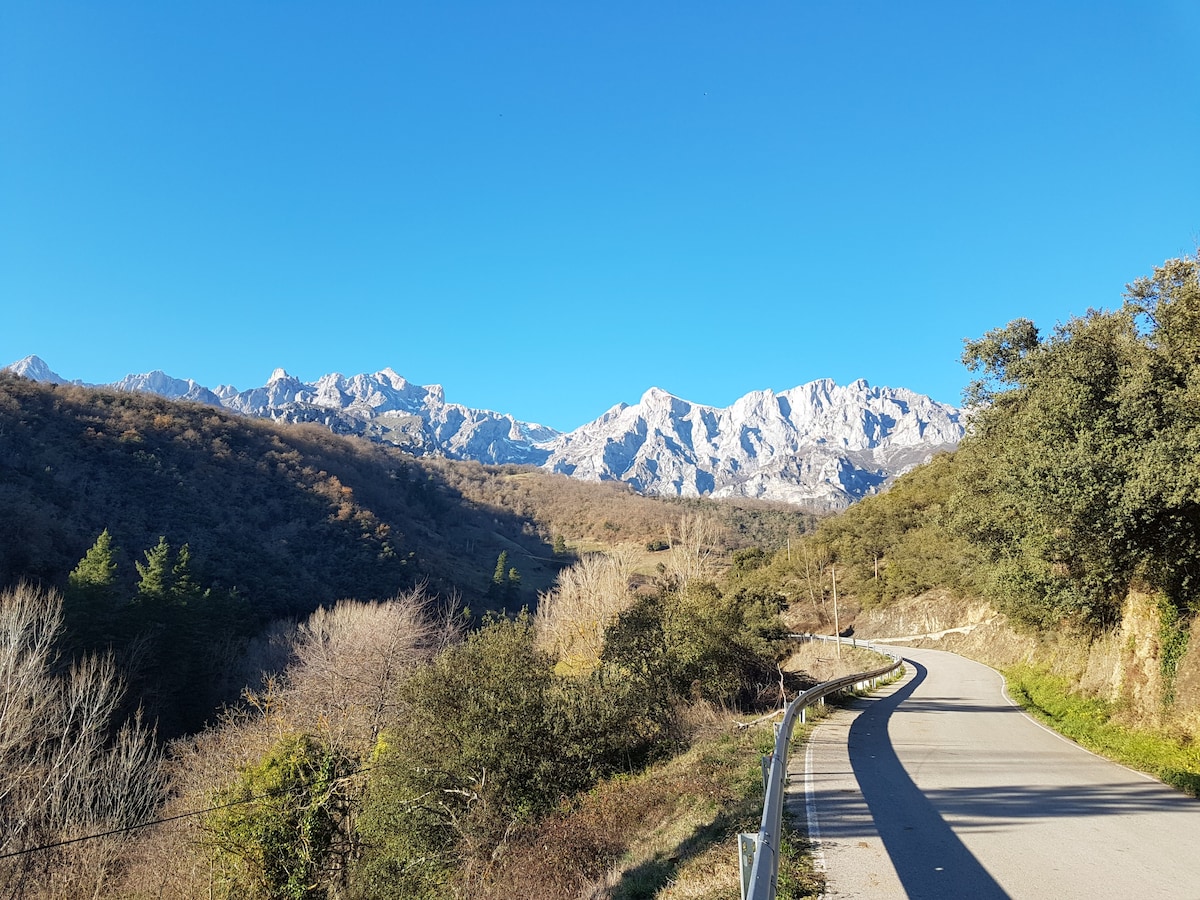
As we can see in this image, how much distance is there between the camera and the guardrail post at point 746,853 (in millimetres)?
5074

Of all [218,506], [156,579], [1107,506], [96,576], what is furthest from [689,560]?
[218,506]

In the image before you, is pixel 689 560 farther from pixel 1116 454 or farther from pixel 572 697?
pixel 1116 454

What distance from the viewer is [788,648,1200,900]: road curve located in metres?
6.16

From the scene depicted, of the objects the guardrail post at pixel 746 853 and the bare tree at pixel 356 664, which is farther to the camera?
the bare tree at pixel 356 664

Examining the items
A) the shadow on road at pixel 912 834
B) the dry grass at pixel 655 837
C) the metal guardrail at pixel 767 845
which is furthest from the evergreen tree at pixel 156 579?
the shadow on road at pixel 912 834

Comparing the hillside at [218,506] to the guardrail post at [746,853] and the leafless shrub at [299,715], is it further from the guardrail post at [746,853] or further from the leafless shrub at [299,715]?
the guardrail post at [746,853]

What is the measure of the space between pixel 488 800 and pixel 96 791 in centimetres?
1900

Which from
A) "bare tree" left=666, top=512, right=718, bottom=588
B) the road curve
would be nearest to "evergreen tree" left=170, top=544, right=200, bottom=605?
"bare tree" left=666, top=512, right=718, bottom=588

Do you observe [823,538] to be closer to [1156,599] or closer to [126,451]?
[1156,599]

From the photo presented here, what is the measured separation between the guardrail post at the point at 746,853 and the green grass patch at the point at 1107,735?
320 inches

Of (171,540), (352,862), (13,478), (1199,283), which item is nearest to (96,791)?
(352,862)

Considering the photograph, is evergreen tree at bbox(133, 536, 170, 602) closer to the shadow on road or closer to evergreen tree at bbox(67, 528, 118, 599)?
evergreen tree at bbox(67, 528, 118, 599)

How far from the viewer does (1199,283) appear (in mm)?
13875

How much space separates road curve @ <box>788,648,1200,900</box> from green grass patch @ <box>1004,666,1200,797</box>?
0.35 metres
